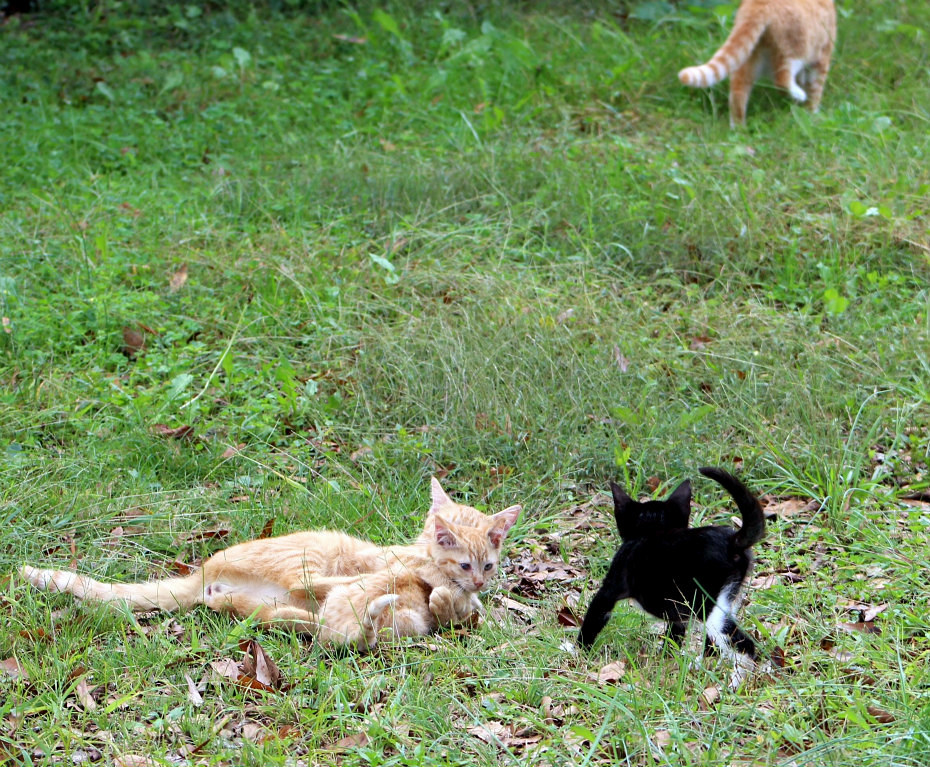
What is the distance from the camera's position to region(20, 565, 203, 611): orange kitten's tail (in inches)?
168

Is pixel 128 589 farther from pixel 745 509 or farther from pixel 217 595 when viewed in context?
pixel 745 509

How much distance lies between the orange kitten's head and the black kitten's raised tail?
1020 millimetres

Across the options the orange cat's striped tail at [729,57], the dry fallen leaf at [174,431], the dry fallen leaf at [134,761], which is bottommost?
the dry fallen leaf at [174,431]

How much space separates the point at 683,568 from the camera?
3748 millimetres

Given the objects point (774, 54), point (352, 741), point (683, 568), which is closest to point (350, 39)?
point (774, 54)

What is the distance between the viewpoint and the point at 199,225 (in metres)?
7.53

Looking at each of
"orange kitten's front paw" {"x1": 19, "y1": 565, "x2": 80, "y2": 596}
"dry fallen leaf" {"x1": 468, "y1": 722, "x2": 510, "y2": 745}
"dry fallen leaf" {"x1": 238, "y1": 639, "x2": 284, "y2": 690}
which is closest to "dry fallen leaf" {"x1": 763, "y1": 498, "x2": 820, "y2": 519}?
"dry fallen leaf" {"x1": 468, "y1": 722, "x2": 510, "y2": 745}

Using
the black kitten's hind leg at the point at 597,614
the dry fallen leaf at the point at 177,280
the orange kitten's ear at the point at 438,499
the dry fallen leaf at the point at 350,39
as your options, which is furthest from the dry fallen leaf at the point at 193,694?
the dry fallen leaf at the point at 350,39

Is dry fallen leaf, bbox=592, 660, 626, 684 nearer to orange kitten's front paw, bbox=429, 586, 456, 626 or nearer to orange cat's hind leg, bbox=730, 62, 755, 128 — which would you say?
orange kitten's front paw, bbox=429, 586, 456, 626

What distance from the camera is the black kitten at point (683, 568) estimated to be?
3650 mm

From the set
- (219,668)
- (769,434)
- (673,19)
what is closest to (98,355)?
(219,668)

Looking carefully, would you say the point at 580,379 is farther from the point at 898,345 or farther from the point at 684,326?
the point at 898,345

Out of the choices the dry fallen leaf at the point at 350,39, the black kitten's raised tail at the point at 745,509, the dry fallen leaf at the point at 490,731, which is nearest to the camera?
the dry fallen leaf at the point at 490,731

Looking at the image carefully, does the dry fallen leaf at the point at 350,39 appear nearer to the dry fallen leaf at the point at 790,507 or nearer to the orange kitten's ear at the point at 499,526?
the dry fallen leaf at the point at 790,507
